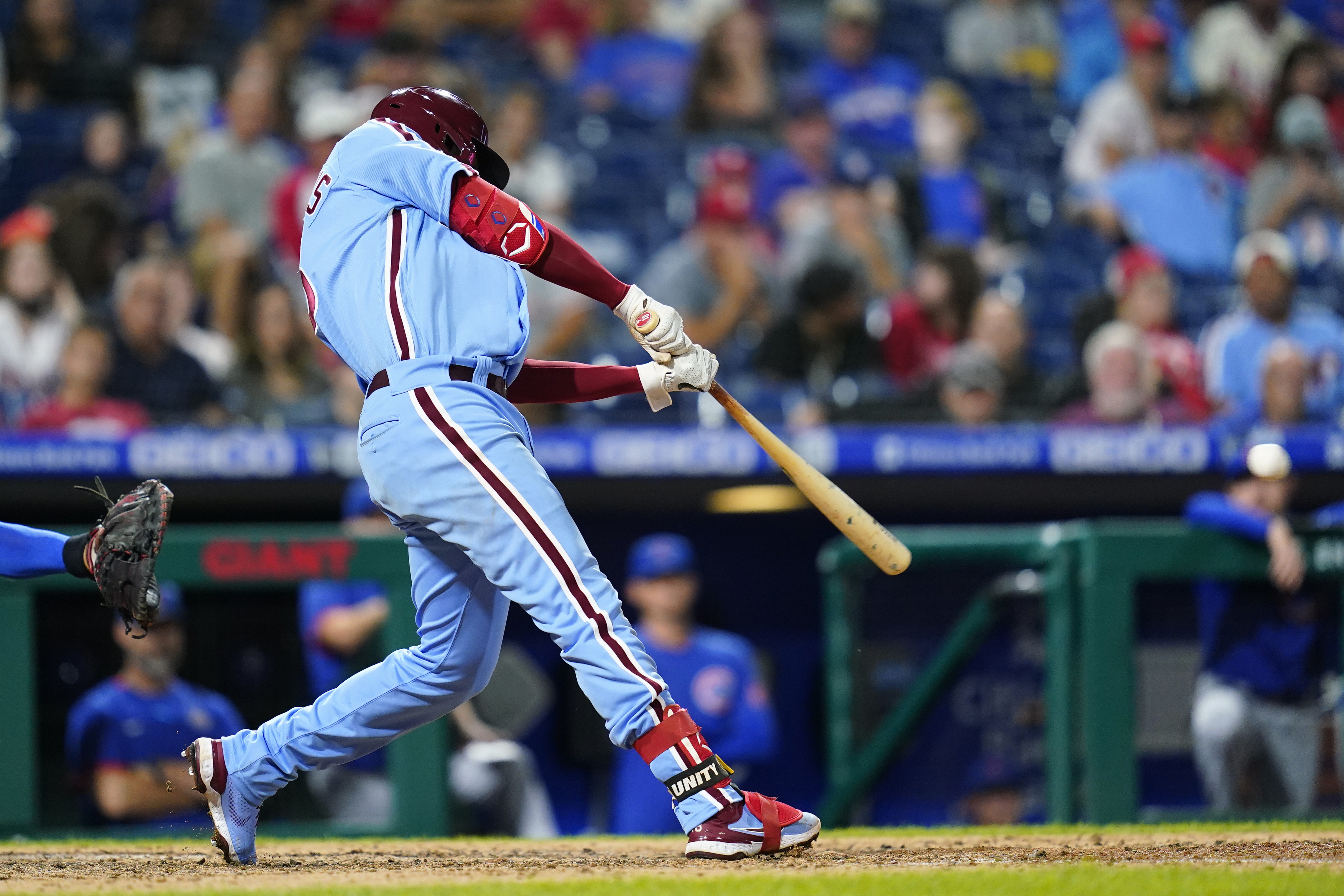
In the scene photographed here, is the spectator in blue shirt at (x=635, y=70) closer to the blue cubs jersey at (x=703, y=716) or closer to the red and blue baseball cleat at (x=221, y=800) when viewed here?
the blue cubs jersey at (x=703, y=716)

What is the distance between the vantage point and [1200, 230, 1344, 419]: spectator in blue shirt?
22.8ft

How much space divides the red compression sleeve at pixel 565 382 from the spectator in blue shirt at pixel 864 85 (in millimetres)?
5630

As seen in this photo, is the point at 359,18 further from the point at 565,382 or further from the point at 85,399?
the point at 565,382

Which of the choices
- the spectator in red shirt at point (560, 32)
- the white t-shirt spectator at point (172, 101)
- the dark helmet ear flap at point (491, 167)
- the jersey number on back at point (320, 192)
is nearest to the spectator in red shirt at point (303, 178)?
the white t-shirt spectator at point (172, 101)

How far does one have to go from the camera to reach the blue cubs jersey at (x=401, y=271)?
9.45 ft

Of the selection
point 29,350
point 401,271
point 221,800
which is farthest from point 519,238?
point 29,350

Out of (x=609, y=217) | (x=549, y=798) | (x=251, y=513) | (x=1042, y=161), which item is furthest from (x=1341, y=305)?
(x=251, y=513)

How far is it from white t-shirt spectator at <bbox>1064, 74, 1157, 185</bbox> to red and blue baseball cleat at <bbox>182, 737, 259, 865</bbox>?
259 inches

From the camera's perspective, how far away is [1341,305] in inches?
311

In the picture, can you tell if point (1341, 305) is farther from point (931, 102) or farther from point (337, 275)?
point (337, 275)

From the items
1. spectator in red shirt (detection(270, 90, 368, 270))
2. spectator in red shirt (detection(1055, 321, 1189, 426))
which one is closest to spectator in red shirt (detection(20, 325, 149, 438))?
spectator in red shirt (detection(270, 90, 368, 270))

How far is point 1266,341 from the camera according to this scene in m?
7.17

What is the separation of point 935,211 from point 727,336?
1.58 m

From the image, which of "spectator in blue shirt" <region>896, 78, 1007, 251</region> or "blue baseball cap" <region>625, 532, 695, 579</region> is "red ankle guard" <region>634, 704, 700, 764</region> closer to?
"blue baseball cap" <region>625, 532, 695, 579</region>
